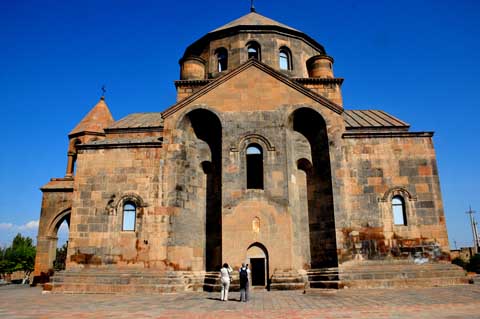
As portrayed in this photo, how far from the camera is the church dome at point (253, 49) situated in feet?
62.6

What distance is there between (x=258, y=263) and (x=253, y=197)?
2.43 metres

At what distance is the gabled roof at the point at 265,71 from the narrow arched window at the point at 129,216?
3946mm

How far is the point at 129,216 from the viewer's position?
14.5 m

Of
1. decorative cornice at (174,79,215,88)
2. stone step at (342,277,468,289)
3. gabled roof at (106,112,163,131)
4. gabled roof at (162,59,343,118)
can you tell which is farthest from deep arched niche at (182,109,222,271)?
stone step at (342,277,468,289)

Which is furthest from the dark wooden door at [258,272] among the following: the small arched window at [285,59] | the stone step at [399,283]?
the small arched window at [285,59]

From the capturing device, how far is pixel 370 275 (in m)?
12.7

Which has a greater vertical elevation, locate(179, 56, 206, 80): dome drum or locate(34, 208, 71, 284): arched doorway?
locate(179, 56, 206, 80): dome drum

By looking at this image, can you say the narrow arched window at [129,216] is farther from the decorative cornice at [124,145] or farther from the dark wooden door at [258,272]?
the dark wooden door at [258,272]

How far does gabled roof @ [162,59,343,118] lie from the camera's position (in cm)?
1498

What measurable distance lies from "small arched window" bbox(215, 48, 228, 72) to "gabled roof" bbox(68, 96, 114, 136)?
7.63 meters

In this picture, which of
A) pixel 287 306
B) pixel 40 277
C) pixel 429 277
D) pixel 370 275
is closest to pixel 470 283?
pixel 429 277

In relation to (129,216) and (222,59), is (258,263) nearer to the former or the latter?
(129,216)

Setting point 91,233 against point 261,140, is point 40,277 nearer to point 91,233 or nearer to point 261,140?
point 91,233

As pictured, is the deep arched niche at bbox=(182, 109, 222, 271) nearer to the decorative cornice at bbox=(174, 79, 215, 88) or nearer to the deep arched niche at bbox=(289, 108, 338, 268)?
the decorative cornice at bbox=(174, 79, 215, 88)
